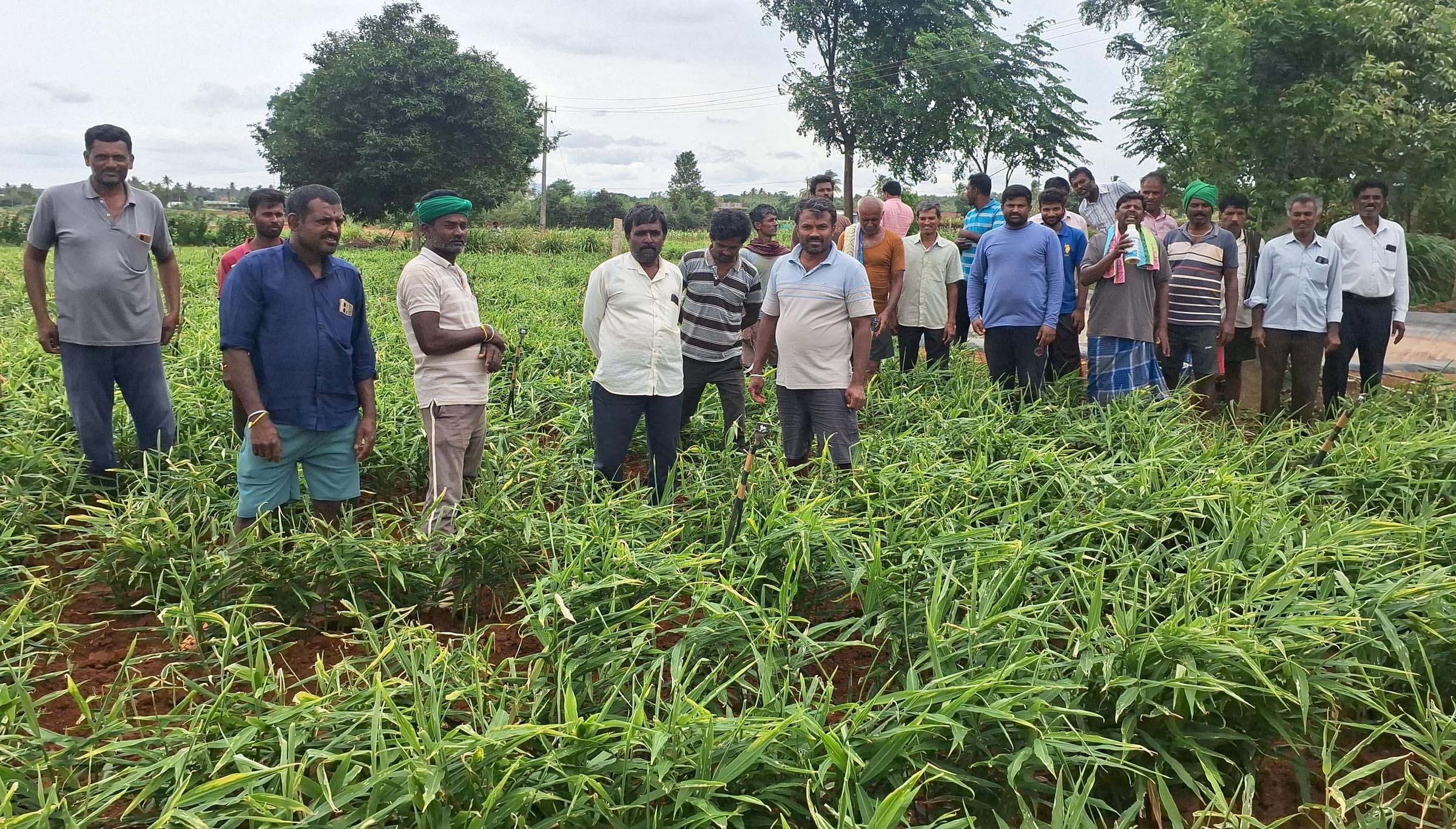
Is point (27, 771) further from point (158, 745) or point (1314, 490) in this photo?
point (1314, 490)

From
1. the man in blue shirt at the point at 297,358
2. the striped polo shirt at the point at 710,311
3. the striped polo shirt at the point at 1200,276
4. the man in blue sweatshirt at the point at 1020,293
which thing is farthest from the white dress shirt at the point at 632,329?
the striped polo shirt at the point at 1200,276

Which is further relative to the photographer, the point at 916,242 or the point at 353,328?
the point at 916,242

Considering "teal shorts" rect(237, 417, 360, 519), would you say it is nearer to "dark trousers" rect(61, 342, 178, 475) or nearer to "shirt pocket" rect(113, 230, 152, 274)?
"dark trousers" rect(61, 342, 178, 475)

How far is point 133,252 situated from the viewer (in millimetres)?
4125

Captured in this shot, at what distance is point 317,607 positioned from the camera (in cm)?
314

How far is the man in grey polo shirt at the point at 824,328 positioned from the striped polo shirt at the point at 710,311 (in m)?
0.22

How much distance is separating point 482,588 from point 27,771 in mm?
1464

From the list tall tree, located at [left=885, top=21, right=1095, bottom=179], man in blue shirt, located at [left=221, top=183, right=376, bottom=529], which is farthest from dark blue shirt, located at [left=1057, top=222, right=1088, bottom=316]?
tall tree, located at [left=885, top=21, right=1095, bottom=179]

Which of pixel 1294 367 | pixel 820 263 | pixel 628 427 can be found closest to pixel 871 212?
pixel 820 263

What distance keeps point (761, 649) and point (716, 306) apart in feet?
6.83

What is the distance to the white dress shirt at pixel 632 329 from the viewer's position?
3975 millimetres

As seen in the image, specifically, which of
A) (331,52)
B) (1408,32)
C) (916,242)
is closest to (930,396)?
(916,242)

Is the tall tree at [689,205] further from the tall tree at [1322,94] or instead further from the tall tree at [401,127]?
the tall tree at [1322,94]

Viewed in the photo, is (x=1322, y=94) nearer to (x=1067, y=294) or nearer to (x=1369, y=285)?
(x=1369, y=285)
